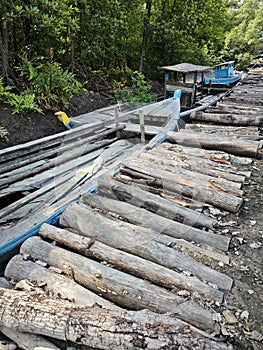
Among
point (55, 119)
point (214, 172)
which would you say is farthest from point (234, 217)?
point (55, 119)

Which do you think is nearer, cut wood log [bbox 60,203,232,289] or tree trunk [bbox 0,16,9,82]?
cut wood log [bbox 60,203,232,289]

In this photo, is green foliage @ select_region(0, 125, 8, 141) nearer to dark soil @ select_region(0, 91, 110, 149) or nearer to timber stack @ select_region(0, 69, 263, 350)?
dark soil @ select_region(0, 91, 110, 149)

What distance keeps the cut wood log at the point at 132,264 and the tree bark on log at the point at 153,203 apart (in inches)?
26.8

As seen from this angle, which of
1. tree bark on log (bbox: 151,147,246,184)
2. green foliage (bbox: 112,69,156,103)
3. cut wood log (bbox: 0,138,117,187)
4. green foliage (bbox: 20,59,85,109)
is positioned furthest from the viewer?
green foliage (bbox: 112,69,156,103)

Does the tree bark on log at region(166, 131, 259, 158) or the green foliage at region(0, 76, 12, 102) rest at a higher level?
the green foliage at region(0, 76, 12, 102)

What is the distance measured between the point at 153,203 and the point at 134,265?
0.83 meters

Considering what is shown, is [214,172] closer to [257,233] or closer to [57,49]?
[257,233]

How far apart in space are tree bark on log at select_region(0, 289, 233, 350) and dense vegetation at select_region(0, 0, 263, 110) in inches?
272

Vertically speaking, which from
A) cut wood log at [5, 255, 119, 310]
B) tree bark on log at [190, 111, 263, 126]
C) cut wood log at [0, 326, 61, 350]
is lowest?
cut wood log at [0, 326, 61, 350]

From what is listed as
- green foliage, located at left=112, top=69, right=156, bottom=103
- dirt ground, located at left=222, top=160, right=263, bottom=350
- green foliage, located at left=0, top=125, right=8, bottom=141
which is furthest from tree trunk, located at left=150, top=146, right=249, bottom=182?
green foliage, located at left=112, top=69, right=156, bottom=103

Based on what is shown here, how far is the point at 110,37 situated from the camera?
11.4 m

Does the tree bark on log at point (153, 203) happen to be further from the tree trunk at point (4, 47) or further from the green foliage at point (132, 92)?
the green foliage at point (132, 92)

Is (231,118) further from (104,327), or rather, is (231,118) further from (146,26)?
(146,26)

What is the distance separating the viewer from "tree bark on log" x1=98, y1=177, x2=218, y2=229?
8.21ft
